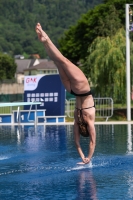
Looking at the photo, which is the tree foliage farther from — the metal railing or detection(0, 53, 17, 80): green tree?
detection(0, 53, 17, 80): green tree

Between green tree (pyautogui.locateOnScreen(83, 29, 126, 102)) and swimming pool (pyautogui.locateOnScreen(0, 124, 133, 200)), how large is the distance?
46.7ft

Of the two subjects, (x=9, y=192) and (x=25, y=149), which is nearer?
(x=9, y=192)

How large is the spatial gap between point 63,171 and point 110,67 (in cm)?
2211

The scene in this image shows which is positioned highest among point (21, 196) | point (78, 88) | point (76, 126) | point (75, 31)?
point (75, 31)

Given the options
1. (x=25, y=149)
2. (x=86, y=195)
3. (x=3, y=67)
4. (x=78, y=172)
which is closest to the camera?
(x=86, y=195)

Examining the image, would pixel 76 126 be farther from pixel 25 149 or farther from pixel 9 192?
pixel 25 149

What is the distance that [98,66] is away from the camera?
111ft

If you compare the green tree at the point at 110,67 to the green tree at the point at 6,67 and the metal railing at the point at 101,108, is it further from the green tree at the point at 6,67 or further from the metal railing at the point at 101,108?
the green tree at the point at 6,67

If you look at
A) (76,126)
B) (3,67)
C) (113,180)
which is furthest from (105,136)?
(3,67)

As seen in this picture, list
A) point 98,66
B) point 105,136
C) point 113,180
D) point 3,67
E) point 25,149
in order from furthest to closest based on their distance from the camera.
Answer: point 3,67 → point 98,66 → point 105,136 → point 25,149 → point 113,180

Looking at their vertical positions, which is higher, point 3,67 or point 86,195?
point 3,67

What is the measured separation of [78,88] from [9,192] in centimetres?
283

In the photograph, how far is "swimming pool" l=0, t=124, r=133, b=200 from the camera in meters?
9.34

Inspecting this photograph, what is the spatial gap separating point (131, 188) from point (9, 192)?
192 cm
